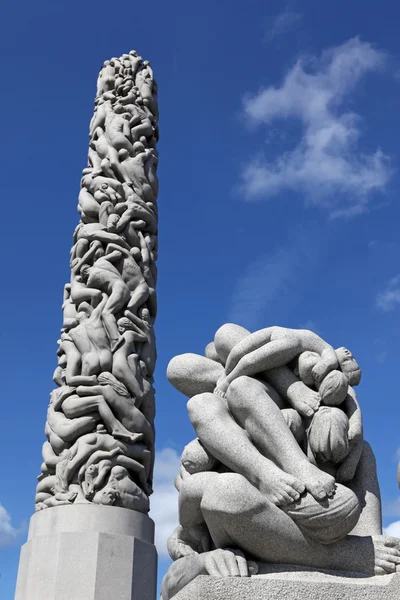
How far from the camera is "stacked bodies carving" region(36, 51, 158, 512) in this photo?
8102mm

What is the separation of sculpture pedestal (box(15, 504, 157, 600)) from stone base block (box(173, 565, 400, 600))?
434 cm

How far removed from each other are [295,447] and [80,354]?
5685 millimetres

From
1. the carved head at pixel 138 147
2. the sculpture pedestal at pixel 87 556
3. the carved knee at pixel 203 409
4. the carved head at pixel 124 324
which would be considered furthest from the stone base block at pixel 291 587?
the carved head at pixel 138 147

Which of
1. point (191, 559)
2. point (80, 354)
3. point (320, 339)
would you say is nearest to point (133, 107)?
point (80, 354)

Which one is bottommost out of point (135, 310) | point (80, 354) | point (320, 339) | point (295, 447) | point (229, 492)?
point (229, 492)

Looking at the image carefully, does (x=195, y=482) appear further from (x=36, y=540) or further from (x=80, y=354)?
(x=80, y=354)

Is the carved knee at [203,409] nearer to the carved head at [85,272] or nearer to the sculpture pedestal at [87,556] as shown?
the sculpture pedestal at [87,556]

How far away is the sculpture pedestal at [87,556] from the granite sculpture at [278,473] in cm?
367

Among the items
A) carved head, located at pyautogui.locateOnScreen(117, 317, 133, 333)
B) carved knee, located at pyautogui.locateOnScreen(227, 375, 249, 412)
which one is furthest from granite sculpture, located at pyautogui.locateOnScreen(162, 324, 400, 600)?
carved head, located at pyautogui.locateOnScreen(117, 317, 133, 333)

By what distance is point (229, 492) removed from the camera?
3.36 metres

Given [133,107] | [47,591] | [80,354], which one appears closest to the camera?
[47,591]

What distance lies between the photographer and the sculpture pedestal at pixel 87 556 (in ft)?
23.7

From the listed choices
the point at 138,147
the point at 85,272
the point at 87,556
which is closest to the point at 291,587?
the point at 87,556

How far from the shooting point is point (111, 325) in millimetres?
9008
